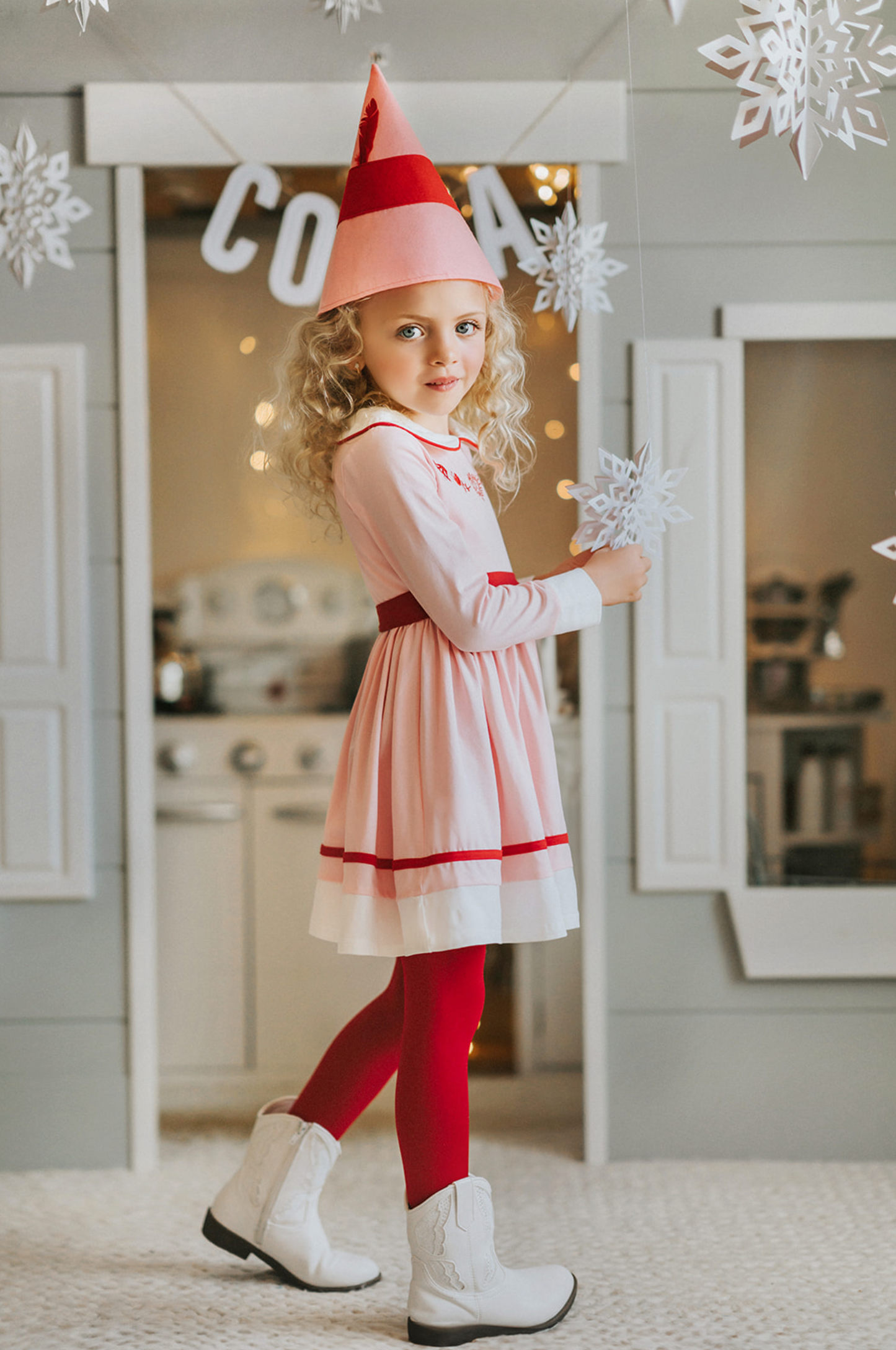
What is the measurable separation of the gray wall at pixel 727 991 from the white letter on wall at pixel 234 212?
60 centimetres

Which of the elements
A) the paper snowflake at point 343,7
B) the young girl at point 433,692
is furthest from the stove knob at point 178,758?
the paper snowflake at point 343,7

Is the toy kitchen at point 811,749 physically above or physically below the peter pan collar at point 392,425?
below

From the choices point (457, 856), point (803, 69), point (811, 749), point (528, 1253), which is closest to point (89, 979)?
point (528, 1253)

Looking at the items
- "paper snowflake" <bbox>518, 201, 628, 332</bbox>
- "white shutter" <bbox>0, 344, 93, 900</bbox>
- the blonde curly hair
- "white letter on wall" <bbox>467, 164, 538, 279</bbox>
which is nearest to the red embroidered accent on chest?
the blonde curly hair

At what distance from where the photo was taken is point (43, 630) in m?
1.83

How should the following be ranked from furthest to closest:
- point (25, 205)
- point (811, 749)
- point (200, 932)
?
point (200, 932) → point (811, 749) → point (25, 205)

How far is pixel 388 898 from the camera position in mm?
1237

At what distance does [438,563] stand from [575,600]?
0.54ft

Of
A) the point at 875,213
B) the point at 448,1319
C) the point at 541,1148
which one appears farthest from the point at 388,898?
the point at 875,213

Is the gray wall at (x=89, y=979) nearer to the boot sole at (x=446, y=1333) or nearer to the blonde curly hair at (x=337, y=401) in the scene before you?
the blonde curly hair at (x=337, y=401)

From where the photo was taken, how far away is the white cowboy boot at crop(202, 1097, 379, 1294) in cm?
135

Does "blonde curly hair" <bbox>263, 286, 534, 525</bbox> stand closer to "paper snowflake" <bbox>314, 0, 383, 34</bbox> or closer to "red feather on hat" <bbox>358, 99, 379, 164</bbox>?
"red feather on hat" <bbox>358, 99, 379, 164</bbox>

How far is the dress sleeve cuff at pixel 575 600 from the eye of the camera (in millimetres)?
1221

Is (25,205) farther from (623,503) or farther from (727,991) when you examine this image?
(727,991)
